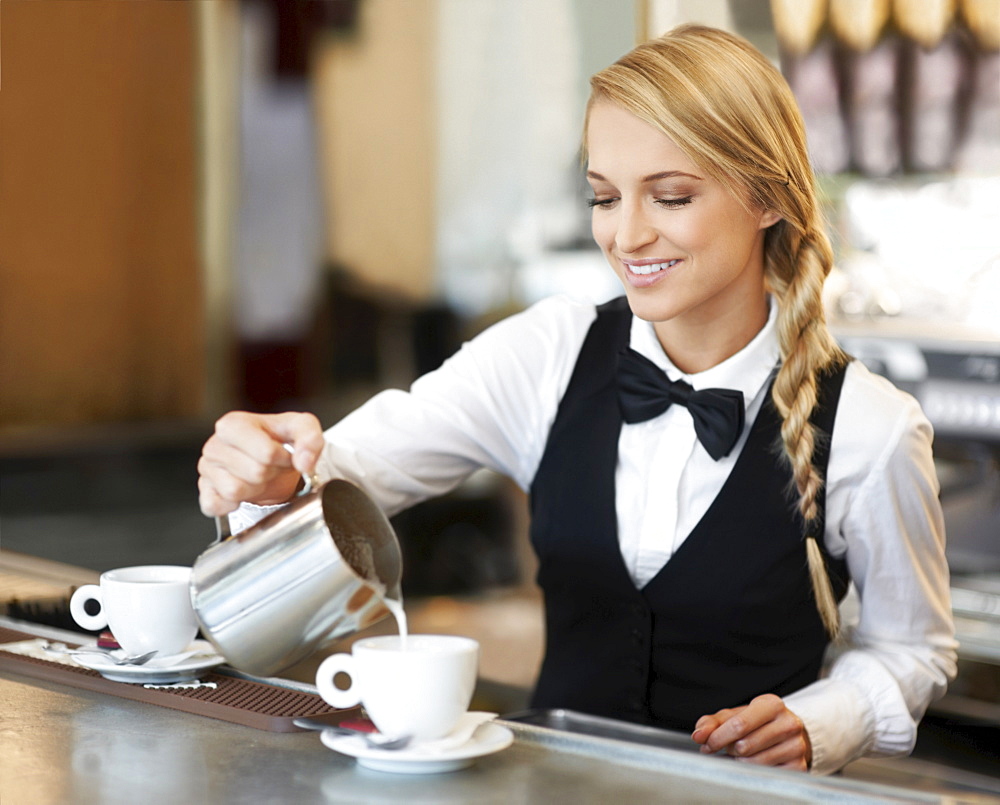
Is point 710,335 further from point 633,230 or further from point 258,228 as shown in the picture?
point 258,228

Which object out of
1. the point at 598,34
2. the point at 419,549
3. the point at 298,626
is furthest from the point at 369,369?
the point at 298,626

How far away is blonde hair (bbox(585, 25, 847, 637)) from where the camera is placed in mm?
1382

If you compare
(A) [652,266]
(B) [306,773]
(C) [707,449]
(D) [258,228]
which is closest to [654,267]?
(A) [652,266]

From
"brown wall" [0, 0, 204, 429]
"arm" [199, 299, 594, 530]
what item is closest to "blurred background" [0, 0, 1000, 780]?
"brown wall" [0, 0, 204, 429]

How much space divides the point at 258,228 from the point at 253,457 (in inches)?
128

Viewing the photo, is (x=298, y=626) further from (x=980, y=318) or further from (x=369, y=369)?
(x=369, y=369)

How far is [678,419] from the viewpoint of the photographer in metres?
1.54

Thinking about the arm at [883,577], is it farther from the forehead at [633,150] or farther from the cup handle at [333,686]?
the cup handle at [333,686]

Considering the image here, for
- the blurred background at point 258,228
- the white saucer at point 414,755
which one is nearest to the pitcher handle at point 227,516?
the white saucer at point 414,755

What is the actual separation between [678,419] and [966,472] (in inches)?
41.3

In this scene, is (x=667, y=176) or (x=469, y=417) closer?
(x=667, y=176)

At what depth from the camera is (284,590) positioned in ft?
3.45

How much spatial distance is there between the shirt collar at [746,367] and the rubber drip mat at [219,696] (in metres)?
0.65

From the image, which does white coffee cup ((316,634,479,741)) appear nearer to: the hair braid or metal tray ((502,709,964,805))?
metal tray ((502,709,964,805))
